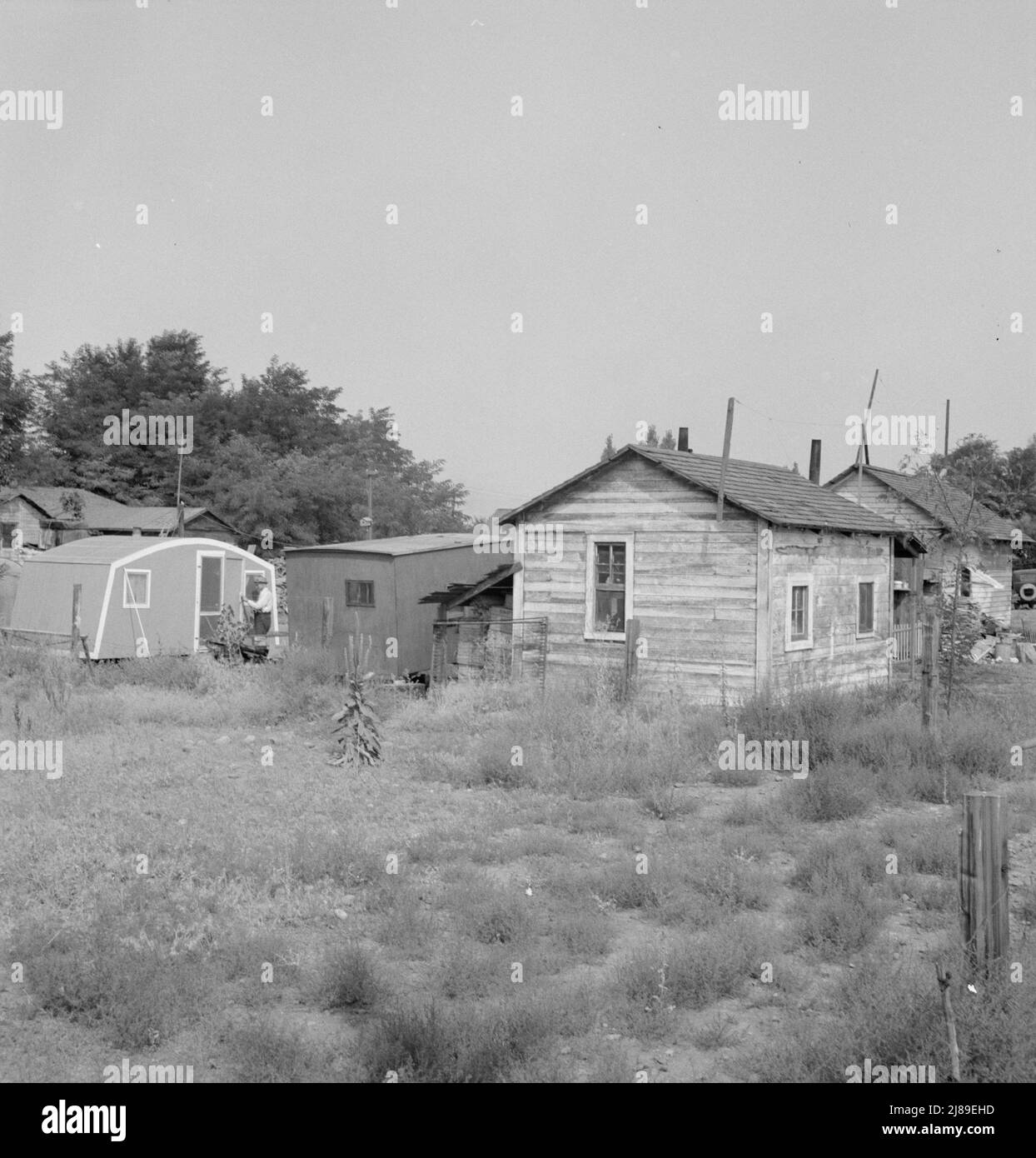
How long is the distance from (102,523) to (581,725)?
39.8 metres

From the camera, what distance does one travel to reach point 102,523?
48000 mm

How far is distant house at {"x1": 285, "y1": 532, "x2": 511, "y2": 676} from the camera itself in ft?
66.8

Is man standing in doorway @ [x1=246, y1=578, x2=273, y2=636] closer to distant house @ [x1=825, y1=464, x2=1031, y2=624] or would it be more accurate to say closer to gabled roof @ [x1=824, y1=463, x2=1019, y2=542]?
distant house @ [x1=825, y1=464, x2=1031, y2=624]

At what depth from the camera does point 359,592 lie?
20.8 meters

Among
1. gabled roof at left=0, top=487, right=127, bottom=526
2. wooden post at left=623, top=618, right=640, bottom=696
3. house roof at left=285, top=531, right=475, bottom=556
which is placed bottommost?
wooden post at left=623, top=618, right=640, bottom=696

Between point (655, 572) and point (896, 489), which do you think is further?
point (896, 489)

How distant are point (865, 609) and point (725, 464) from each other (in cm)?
530

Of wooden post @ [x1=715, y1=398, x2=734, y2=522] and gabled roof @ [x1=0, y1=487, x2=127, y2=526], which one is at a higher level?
gabled roof @ [x1=0, y1=487, x2=127, y2=526]

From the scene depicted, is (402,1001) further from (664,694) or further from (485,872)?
(664,694)

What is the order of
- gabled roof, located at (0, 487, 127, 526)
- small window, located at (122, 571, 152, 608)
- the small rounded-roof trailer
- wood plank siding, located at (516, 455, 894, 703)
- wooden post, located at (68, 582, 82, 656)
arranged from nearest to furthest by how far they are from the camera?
1. wood plank siding, located at (516, 455, 894, 703)
2. wooden post, located at (68, 582, 82, 656)
3. the small rounded-roof trailer
4. small window, located at (122, 571, 152, 608)
5. gabled roof, located at (0, 487, 127, 526)

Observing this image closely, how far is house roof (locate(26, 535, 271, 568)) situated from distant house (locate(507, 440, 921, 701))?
29.1ft

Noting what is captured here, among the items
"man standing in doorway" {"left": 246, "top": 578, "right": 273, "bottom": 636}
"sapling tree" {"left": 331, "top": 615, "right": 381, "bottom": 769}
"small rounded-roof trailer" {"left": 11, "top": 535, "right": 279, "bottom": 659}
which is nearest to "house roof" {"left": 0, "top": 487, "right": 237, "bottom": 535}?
"small rounded-roof trailer" {"left": 11, "top": 535, "right": 279, "bottom": 659}
